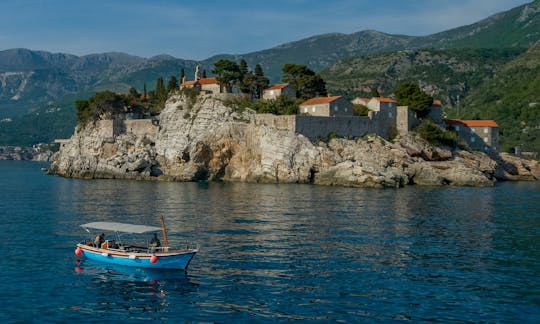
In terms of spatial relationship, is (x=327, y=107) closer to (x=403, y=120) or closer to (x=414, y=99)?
(x=403, y=120)

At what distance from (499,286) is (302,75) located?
253ft

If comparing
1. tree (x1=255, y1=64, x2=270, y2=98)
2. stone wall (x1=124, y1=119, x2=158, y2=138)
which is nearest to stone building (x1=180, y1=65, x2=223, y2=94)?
tree (x1=255, y1=64, x2=270, y2=98)

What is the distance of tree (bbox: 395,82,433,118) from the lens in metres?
92.4

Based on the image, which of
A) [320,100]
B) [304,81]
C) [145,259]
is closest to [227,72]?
[304,81]

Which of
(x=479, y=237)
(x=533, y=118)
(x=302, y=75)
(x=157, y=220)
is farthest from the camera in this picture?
(x=533, y=118)

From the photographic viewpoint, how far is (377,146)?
8238cm

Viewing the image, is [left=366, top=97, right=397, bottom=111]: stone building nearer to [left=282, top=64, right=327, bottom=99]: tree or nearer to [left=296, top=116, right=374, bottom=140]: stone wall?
[left=296, top=116, right=374, bottom=140]: stone wall

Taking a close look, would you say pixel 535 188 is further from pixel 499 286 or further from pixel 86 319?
pixel 86 319

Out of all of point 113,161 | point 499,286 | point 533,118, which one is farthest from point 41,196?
point 533,118

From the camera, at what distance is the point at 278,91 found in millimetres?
93875

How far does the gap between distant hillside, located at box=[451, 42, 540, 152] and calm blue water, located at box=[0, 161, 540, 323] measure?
75991 mm

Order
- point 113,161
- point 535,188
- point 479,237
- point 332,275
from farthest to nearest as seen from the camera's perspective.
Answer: point 113,161, point 535,188, point 479,237, point 332,275

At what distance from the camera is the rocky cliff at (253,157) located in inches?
3105

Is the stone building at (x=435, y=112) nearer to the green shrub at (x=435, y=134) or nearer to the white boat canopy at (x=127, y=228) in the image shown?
the green shrub at (x=435, y=134)
